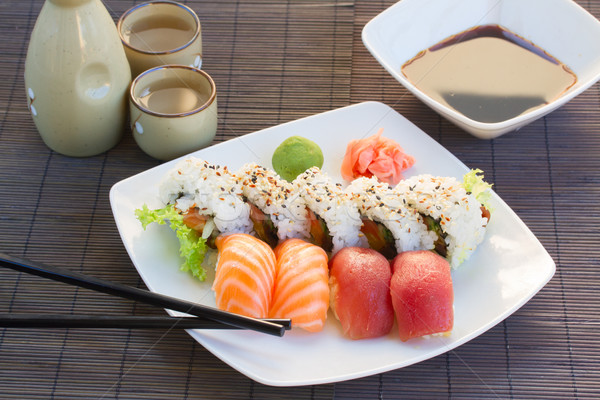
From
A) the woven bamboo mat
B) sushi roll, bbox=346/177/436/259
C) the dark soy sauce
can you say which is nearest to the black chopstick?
the woven bamboo mat

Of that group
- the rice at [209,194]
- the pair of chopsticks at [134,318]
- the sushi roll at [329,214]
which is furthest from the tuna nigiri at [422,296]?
the rice at [209,194]

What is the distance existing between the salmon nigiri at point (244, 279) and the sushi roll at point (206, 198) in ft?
0.30

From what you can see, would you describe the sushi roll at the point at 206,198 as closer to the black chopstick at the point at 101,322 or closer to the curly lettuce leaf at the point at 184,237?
the curly lettuce leaf at the point at 184,237

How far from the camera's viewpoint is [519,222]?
1.90 meters

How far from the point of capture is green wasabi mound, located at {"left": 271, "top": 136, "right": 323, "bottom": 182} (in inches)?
79.9

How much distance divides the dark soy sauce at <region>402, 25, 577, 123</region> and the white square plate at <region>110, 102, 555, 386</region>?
22cm

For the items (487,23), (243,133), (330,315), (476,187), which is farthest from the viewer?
(487,23)

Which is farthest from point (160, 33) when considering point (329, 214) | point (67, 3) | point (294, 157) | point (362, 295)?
point (362, 295)

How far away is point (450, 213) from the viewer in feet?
5.80

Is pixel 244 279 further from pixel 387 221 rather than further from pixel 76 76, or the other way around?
pixel 76 76

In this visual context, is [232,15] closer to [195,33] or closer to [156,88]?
[195,33]

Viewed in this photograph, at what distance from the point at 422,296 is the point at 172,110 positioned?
38.9 inches

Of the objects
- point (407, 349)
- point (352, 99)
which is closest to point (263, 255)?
point (407, 349)

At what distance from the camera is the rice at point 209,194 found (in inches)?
71.1
